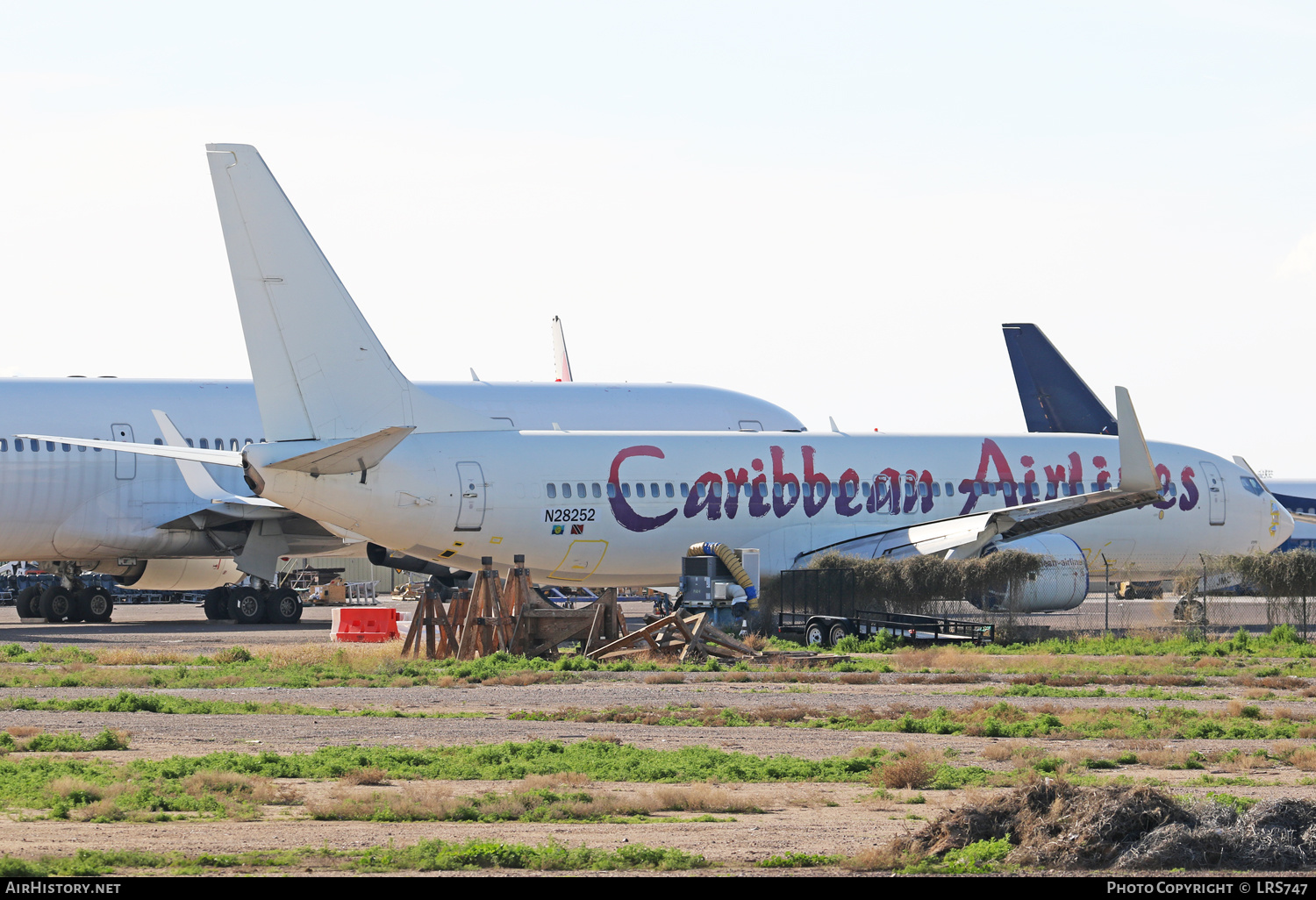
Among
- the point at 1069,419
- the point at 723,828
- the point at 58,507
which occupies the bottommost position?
the point at 723,828

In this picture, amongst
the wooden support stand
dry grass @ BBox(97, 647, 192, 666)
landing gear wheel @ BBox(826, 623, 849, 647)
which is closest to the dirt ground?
the wooden support stand

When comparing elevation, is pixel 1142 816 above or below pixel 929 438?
below

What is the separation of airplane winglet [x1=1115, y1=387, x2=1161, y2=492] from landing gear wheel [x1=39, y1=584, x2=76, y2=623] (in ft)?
85.8

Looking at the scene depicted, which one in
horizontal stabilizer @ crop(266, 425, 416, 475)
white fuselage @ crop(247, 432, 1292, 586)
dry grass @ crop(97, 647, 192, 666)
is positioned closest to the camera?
dry grass @ crop(97, 647, 192, 666)

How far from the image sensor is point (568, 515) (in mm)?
30672

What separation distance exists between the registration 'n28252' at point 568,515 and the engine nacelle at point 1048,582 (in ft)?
25.1

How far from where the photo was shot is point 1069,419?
59.9 metres

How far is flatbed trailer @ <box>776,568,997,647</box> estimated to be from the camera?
30531mm

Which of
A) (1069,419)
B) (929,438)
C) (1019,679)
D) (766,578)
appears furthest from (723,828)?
(1069,419)

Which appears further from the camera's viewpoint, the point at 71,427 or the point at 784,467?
the point at 71,427

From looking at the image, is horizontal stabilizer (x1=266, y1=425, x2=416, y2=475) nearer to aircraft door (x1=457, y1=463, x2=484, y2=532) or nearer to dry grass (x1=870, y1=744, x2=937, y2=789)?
aircraft door (x1=457, y1=463, x2=484, y2=532)

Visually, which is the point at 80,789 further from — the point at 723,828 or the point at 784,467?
the point at 784,467

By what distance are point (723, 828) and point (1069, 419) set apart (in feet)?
168

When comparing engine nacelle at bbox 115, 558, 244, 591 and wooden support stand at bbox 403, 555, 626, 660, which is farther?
engine nacelle at bbox 115, 558, 244, 591
